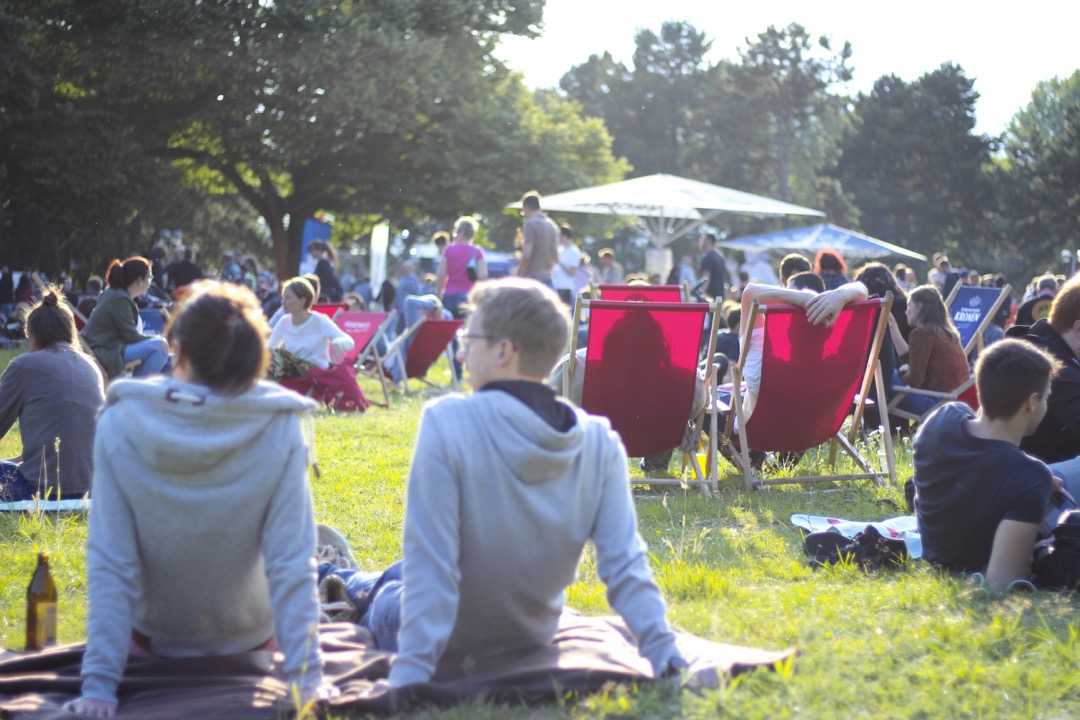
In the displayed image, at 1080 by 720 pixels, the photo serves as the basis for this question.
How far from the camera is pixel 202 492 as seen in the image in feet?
9.43

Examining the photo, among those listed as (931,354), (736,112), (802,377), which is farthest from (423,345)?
(736,112)

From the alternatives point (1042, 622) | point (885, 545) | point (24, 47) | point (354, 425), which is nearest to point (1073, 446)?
point (885, 545)

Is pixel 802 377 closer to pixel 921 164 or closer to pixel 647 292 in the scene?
pixel 647 292

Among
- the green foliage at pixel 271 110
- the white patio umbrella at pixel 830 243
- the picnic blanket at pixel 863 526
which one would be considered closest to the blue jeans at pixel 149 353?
the picnic blanket at pixel 863 526

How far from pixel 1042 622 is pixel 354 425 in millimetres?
6828

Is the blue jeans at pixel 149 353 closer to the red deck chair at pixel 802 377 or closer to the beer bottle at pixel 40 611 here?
the red deck chair at pixel 802 377

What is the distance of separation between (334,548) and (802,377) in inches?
121

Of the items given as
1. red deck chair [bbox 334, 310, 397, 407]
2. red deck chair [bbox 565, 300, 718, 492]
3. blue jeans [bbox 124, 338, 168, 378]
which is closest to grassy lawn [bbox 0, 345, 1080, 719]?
red deck chair [bbox 565, 300, 718, 492]

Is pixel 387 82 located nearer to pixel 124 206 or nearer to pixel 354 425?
pixel 124 206

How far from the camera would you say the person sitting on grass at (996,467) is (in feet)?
13.5

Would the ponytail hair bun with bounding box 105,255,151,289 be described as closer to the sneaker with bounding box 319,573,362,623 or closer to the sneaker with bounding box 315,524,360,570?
the sneaker with bounding box 315,524,360,570

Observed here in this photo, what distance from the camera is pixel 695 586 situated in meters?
4.36

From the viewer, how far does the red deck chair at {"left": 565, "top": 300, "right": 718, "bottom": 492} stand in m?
Answer: 6.16

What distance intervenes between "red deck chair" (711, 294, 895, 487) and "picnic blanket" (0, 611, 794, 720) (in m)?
3.10
